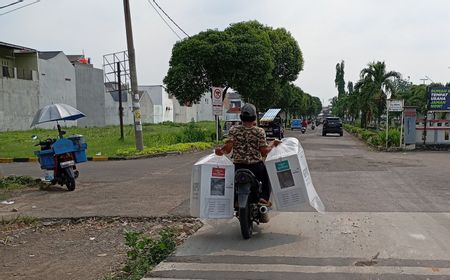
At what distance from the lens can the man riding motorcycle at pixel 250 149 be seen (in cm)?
654

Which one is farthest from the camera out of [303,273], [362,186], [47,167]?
[47,167]

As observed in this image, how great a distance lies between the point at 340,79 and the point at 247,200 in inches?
4247

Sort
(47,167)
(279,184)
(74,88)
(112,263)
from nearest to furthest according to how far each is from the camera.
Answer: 1. (112,263)
2. (279,184)
3. (47,167)
4. (74,88)

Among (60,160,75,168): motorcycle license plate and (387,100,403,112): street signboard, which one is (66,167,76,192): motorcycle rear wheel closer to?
(60,160,75,168): motorcycle license plate

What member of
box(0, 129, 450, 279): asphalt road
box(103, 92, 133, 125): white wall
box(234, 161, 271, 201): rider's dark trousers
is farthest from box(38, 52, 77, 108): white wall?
box(234, 161, 271, 201): rider's dark trousers

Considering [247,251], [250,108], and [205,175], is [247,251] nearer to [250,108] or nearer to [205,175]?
[205,175]

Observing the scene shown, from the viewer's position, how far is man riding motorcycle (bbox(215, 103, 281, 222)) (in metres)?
6.54

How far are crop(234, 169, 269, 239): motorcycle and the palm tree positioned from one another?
115 ft

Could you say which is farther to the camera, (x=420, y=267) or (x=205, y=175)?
(x=205, y=175)

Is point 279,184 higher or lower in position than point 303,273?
higher

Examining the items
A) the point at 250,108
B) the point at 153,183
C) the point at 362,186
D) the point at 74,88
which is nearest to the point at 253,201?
the point at 250,108

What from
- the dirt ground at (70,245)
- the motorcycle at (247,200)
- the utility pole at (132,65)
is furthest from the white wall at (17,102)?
the motorcycle at (247,200)

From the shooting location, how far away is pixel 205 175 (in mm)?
6387

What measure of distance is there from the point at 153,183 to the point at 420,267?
26.2 ft
